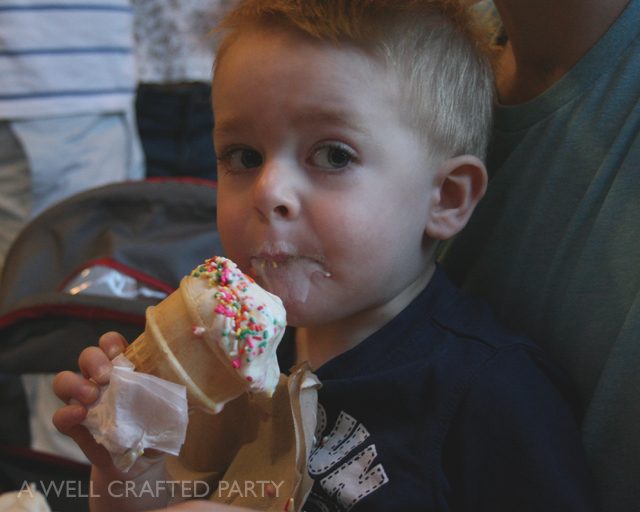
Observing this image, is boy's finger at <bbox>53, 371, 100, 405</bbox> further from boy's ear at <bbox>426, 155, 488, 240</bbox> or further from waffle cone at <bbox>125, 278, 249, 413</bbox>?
boy's ear at <bbox>426, 155, 488, 240</bbox>

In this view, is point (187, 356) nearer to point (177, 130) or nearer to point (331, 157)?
point (331, 157)

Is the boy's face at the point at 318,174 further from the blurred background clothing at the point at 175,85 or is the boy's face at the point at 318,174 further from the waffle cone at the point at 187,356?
the blurred background clothing at the point at 175,85

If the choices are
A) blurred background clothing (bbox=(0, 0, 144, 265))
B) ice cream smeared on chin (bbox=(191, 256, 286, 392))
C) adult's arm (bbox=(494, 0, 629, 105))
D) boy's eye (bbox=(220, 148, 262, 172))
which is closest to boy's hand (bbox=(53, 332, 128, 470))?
ice cream smeared on chin (bbox=(191, 256, 286, 392))

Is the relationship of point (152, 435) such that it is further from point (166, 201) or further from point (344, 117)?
point (166, 201)

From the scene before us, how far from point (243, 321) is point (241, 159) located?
32cm

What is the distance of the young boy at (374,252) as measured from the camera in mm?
972

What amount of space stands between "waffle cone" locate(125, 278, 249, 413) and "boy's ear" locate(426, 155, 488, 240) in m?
0.38

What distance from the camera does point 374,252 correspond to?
1.04 metres

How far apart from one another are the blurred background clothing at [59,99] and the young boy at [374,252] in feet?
5.09

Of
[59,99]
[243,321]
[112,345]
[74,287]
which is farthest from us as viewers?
[59,99]

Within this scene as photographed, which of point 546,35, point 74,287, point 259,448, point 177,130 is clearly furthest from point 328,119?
point 177,130

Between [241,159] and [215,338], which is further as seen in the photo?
[241,159]

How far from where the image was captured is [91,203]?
5.85ft

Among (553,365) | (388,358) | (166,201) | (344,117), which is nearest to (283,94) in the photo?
(344,117)
